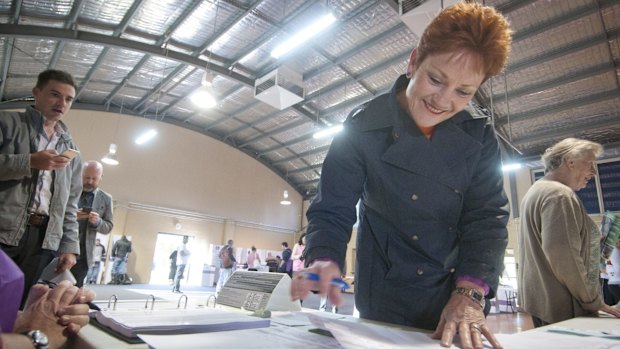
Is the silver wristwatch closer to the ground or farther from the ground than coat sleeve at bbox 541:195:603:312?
closer to the ground

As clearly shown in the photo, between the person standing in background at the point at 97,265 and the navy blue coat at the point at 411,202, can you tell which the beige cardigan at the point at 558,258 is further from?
the person standing in background at the point at 97,265

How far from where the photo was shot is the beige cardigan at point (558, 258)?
1.44 meters

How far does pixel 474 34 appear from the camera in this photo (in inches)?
33.5

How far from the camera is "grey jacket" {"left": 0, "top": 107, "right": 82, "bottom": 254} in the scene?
5.03 ft

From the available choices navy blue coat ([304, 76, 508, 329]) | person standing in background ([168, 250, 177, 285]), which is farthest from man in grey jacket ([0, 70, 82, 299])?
person standing in background ([168, 250, 177, 285])

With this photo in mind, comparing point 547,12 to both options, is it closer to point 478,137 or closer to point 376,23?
point 376,23

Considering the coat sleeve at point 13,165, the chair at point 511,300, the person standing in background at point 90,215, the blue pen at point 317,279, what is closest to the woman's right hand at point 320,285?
the blue pen at point 317,279

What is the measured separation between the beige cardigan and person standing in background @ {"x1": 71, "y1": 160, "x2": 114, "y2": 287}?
293 cm

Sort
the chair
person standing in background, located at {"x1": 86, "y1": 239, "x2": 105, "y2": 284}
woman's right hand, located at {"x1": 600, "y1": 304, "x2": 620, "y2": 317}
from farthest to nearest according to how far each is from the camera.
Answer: person standing in background, located at {"x1": 86, "y1": 239, "x2": 105, "y2": 284}
the chair
woman's right hand, located at {"x1": 600, "y1": 304, "x2": 620, "y2": 317}

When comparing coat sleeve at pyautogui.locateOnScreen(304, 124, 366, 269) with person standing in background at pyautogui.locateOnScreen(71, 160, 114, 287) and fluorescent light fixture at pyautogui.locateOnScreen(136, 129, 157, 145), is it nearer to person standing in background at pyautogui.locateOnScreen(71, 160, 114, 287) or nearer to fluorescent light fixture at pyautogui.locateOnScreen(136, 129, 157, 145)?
person standing in background at pyautogui.locateOnScreen(71, 160, 114, 287)

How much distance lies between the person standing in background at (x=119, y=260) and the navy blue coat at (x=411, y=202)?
11358 millimetres

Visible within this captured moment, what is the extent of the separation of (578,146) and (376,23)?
589 cm

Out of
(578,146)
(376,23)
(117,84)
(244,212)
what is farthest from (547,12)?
(244,212)

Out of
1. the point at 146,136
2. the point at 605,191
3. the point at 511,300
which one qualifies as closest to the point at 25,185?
the point at 146,136
